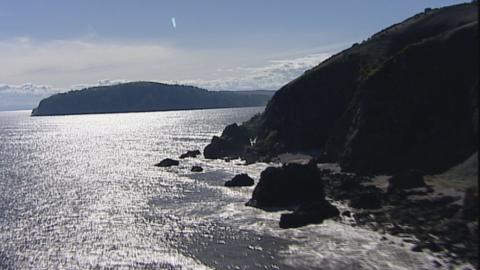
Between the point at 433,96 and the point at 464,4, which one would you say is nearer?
the point at 433,96

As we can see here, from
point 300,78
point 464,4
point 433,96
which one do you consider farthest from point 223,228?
A: point 464,4

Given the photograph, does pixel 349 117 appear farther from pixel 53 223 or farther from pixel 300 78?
pixel 53 223

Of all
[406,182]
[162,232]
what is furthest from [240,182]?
[162,232]

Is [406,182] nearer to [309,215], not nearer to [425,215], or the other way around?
[425,215]

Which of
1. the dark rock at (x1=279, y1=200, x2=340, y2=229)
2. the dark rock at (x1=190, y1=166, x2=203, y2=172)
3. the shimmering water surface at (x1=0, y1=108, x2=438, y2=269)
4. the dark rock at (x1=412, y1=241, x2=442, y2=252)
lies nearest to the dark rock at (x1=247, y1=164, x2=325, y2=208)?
the shimmering water surface at (x1=0, y1=108, x2=438, y2=269)

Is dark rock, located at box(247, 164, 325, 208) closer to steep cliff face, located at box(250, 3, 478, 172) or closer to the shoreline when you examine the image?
the shoreline

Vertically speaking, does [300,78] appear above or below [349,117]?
above

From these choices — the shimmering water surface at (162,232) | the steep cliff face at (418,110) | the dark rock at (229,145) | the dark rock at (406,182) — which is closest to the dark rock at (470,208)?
the shimmering water surface at (162,232)
